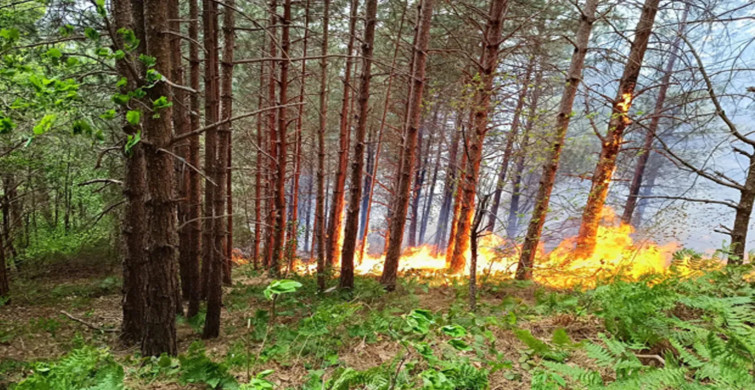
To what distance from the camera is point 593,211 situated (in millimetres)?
7695

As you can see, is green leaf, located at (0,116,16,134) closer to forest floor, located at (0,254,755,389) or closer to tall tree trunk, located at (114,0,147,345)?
forest floor, located at (0,254,755,389)

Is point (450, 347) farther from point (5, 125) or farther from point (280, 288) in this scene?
point (5, 125)

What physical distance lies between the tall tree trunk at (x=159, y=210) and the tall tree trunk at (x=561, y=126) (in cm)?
518

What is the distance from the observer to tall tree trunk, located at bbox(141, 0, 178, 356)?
3.01 metres

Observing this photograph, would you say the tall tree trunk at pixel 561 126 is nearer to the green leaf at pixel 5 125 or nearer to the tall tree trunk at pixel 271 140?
the green leaf at pixel 5 125

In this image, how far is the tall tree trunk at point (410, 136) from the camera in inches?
245

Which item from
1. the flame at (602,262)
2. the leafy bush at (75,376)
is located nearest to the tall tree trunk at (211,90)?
the leafy bush at (75,376)

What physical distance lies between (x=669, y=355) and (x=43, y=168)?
1148 centimetres

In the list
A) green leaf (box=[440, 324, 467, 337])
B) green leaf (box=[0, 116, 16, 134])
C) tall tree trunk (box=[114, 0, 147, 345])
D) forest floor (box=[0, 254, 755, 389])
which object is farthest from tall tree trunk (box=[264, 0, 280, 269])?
green leaf (box=[440, 324, 467, 337])

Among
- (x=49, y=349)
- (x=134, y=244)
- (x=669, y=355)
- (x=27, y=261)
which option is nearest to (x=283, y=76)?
(x=134, y=244)

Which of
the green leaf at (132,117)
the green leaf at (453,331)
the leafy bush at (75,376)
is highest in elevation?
the green leaf at (132,117)

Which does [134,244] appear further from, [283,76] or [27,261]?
[27,261]

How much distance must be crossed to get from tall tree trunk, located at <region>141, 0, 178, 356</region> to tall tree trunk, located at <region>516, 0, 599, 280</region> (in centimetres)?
518

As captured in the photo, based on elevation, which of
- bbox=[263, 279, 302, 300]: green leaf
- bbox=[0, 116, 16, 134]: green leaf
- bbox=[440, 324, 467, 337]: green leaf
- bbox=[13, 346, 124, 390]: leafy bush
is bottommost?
bbox=[13, 346, 124, 390]: leafy bush
